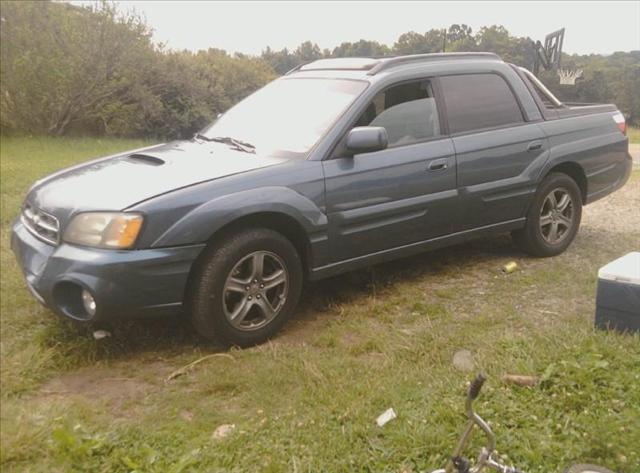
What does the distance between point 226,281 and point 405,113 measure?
190 cm

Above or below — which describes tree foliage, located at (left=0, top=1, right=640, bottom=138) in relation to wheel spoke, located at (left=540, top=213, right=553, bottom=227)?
above

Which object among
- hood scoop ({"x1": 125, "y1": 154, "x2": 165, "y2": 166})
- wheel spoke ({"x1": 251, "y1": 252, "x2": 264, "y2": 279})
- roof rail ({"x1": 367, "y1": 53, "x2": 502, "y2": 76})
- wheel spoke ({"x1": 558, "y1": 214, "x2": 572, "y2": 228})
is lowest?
wheel spoke ({"x1": 558, "y1": 214, "x2": 572, "y2": 228})

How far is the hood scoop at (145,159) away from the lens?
4.27 metres

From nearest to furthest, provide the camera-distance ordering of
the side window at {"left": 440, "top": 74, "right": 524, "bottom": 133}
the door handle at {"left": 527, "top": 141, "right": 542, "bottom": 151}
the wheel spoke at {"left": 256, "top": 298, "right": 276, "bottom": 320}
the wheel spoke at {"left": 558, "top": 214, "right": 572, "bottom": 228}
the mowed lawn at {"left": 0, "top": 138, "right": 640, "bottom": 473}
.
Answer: the mowed lawn at {"left": 0, "top": 138, "right": 640, "bottom": 473} → the wheel spoke at {"left": 256, "top": 298, "right": 276, "bottom": 320} → the side window at {"left": 440, "top": 74, "right": 524, "bottom": 133} → the door handle at {"left": 527, "top": 141, "right": 542, "bottom": 151} → the wheel spoke at {"left": 558, "top": 214, "right": 572, "bottom": 228}

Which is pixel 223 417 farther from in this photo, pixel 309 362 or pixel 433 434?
pixel 433 434

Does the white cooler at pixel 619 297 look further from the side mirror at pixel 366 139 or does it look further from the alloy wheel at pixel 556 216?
the alloy wheel at pixel 556 216

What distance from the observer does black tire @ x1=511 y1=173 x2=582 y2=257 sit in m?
5.48

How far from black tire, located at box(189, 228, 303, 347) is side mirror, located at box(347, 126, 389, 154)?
760 mm

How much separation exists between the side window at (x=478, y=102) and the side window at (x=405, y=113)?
164 millimetres

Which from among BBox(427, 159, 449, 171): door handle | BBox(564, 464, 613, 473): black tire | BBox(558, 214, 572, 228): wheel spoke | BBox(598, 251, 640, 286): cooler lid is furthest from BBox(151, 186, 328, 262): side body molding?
BBox(558, 214, 572, 228): wheel spoke

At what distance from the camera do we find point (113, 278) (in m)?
3.46

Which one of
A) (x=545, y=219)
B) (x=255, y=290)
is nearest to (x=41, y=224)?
(x=255, y=290)

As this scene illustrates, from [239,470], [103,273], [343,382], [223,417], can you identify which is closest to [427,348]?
[343,382]

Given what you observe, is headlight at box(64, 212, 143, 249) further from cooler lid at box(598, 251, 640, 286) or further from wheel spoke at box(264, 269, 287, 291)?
cooler lid at box(598, 251, 640, 286)
